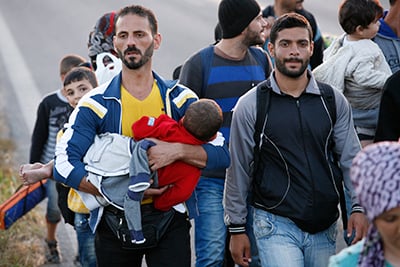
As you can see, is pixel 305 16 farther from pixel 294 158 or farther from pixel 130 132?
pixel 130 132

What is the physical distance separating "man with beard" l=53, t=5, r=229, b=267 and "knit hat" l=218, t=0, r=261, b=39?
3.69 ft

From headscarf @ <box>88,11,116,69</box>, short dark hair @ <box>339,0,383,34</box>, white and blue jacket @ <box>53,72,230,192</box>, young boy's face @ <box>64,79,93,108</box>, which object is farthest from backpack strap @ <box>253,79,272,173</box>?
headscarf @ <box>88,11,116,69</box>

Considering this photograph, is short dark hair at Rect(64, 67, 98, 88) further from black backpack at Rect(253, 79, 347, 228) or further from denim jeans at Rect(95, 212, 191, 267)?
black backpack at Rect(253, 79, 347, 228)

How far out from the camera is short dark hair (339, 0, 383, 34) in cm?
642

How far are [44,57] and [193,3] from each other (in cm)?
774

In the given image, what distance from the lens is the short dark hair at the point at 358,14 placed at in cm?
642

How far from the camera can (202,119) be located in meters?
5.05

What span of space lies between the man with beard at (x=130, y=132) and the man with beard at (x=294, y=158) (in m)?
0.27

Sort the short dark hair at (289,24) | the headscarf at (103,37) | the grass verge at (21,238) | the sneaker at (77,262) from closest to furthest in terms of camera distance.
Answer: the short dark hair at (289,24) < the headscarf at (103,37) < the grass verge at (21,238) < the sneaker at (77,262)

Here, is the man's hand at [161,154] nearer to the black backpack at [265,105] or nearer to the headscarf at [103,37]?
the black backpack at [265,105]

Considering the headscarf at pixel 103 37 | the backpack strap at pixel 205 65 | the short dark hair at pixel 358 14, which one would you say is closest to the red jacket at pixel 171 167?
the backpack strap at pixel 205 65

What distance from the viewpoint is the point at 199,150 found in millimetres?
5109

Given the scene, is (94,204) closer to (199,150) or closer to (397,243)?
(199,150)

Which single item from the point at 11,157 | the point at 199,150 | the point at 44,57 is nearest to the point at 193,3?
the point at 44,57
